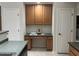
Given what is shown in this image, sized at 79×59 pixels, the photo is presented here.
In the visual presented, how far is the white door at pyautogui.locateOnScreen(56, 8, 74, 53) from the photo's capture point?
655 centimetres

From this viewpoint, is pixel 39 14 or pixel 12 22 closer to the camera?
pixel 12 22

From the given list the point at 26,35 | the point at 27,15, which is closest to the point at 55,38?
the point at 26,35

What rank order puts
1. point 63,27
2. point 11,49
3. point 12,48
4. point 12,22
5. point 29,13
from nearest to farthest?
point 11,49
point 12,48
point 63,27
point 12,22
point 29,13

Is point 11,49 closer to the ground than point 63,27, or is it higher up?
closer to the ground

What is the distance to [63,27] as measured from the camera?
6570 mm

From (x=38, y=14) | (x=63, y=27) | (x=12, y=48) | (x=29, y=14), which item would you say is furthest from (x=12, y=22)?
(x=12, y=48)

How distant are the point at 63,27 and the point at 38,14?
5.49 feet

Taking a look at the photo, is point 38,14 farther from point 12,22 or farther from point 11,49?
point 11,49

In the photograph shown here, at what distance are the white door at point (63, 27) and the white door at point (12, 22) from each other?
5.75 ft

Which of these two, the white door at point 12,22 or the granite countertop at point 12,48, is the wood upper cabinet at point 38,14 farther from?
the granite countertop at point 12,48

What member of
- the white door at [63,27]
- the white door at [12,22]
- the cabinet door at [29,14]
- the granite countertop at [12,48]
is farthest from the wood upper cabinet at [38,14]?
the granite countertop at [12,48]

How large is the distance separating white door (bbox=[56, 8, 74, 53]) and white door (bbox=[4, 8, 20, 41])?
68.9 inches

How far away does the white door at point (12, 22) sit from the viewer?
7082 mm

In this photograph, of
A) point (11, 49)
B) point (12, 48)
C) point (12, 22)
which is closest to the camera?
point (11, 49)
